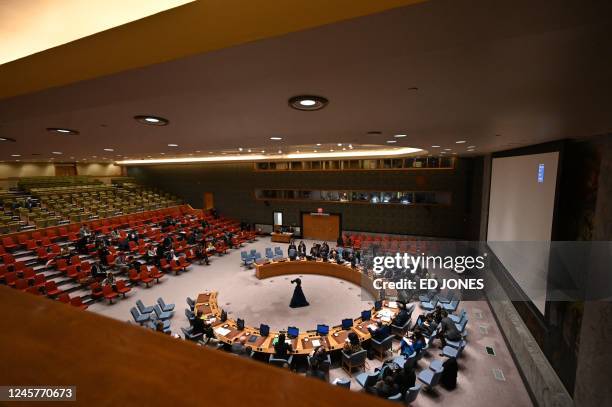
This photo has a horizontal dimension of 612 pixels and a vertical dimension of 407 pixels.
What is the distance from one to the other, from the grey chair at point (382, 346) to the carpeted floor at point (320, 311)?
0.24 m

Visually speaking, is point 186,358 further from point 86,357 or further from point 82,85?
point 82,85

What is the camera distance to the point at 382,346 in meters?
7.45

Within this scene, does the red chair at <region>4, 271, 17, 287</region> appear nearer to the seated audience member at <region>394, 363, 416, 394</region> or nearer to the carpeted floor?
the carpeted floor

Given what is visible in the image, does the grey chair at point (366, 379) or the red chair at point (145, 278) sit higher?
the red chair at point (145, 278)

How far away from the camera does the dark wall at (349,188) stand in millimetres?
15711

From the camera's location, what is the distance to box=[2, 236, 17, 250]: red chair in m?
12.1

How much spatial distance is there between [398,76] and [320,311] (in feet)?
31.4

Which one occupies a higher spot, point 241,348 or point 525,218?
point 525,218

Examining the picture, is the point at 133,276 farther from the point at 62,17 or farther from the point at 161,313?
the point at 62,17

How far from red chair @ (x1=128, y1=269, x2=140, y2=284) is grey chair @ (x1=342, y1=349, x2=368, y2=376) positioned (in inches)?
381

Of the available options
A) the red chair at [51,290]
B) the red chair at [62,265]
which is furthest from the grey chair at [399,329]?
the red chair at [62,265]

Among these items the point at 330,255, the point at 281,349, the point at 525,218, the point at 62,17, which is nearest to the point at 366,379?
the point at 281,349

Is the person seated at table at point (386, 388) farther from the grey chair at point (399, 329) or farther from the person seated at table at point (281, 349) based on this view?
the grey chair at point (399, 329)

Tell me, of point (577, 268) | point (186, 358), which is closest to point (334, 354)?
point (577, 268)
